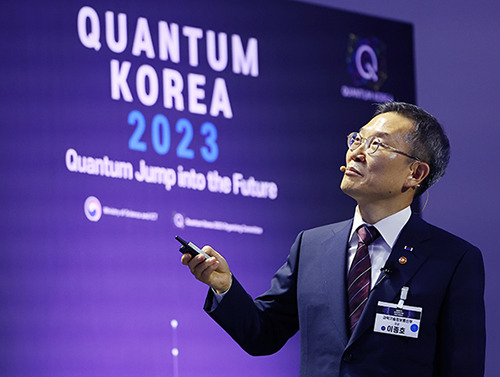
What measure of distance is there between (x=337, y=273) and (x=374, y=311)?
0.51 feet

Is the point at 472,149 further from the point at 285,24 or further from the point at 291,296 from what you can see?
the point at 291,296

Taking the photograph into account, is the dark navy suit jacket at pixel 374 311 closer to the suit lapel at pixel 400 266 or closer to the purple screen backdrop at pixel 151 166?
the suit lapel at pixel 400 266

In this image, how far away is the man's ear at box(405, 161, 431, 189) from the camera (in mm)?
2223

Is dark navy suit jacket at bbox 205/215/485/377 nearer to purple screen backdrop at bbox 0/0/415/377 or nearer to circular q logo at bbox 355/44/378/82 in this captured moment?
purple screen backdrop at bbox 0/0/415/377

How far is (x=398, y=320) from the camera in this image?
6.38 feet

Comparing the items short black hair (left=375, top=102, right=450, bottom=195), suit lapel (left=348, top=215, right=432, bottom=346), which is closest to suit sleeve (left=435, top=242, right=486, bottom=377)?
suit lapel (left=348, top=215, right=432, bottom=346)

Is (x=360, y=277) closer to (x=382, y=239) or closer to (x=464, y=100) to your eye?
(x=382, y=239)

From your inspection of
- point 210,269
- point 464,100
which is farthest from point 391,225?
point 464,100

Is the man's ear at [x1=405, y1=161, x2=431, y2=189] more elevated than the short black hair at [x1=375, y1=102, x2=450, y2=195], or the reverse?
the short black hair at [x1=375, y1=102, x2=450, y2=195]

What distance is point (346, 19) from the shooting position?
14.9ft

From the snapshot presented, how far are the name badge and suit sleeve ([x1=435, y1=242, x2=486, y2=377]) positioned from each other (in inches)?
3.2

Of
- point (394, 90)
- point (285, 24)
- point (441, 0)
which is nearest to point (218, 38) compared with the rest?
point (285, 24)

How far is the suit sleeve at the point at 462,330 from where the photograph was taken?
6.37 ft

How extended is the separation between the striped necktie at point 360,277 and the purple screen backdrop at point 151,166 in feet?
5.30
